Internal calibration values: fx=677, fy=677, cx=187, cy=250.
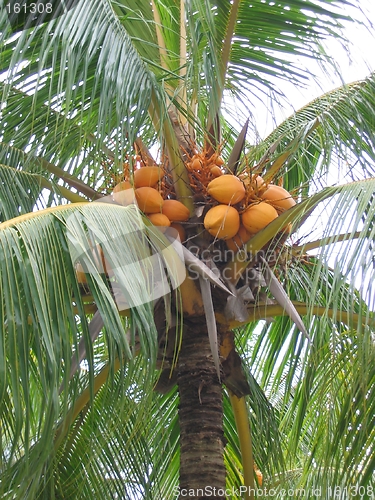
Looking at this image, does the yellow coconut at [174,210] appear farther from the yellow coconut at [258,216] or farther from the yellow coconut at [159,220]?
the yellow coconut at [258,216]

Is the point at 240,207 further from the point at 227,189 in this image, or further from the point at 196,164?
the point at 196,164

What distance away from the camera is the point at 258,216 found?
275 cm

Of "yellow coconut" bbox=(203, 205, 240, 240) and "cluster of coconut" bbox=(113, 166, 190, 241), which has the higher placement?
"cluster of coconut" bbox=(113, 166, 190, 241)

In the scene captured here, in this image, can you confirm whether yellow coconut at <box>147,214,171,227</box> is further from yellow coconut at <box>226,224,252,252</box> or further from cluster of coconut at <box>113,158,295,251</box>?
yellow coconut at <box>226,224,252,252</box>

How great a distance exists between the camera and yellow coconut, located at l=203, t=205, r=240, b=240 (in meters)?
2.74

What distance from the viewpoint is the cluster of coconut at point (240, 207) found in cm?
275

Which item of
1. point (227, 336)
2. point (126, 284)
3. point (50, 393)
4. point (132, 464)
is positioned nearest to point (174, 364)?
point (227, 336)

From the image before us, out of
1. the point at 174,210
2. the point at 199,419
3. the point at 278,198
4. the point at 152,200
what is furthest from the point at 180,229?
the point at 199,419

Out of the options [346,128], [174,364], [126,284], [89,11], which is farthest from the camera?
[346,128]

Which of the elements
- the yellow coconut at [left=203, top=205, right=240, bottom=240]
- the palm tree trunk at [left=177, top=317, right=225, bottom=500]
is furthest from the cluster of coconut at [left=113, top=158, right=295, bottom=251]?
the palm tree trunk at [left=177, top=317, right=225, bottom=500]

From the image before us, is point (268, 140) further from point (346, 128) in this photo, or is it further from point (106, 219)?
point (106, 219)

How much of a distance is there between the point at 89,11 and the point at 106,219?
0.95 meters

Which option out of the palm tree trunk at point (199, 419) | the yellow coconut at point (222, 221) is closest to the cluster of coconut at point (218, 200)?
the yellow coconut at point (222, 221)

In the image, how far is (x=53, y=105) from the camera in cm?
341
